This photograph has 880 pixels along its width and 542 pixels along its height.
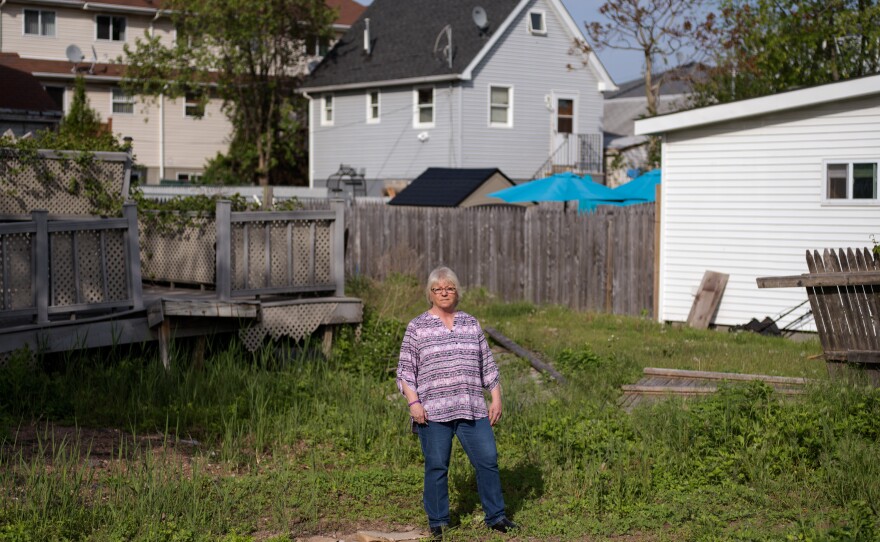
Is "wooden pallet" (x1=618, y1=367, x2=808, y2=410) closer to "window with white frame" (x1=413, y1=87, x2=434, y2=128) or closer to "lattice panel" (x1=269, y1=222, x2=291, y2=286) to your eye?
"lattice panel" (x1=269, y1=222, x2=291, y2=286)

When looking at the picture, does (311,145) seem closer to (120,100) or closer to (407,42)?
(407,42)

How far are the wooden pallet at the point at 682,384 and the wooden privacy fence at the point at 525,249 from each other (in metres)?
7.20

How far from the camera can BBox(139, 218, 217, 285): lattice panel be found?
14234 mm

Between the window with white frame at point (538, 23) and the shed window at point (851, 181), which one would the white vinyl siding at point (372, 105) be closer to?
the window with white frame at point (538, 23)

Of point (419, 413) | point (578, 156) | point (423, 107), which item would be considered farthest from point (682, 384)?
point (578, 156)

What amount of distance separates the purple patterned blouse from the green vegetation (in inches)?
33.3

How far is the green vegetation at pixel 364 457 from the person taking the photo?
734 centimetres

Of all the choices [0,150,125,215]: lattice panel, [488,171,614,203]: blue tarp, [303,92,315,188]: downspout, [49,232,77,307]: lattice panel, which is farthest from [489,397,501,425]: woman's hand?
[303,92,315,188]: downspout

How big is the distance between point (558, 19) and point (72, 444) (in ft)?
108

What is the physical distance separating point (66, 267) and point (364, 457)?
4.20 m

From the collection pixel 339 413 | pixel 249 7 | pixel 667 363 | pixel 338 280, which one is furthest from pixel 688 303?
pixel 249 7

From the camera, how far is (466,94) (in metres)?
37.6

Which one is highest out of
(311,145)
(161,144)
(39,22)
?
(39,22)

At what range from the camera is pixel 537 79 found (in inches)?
1550
